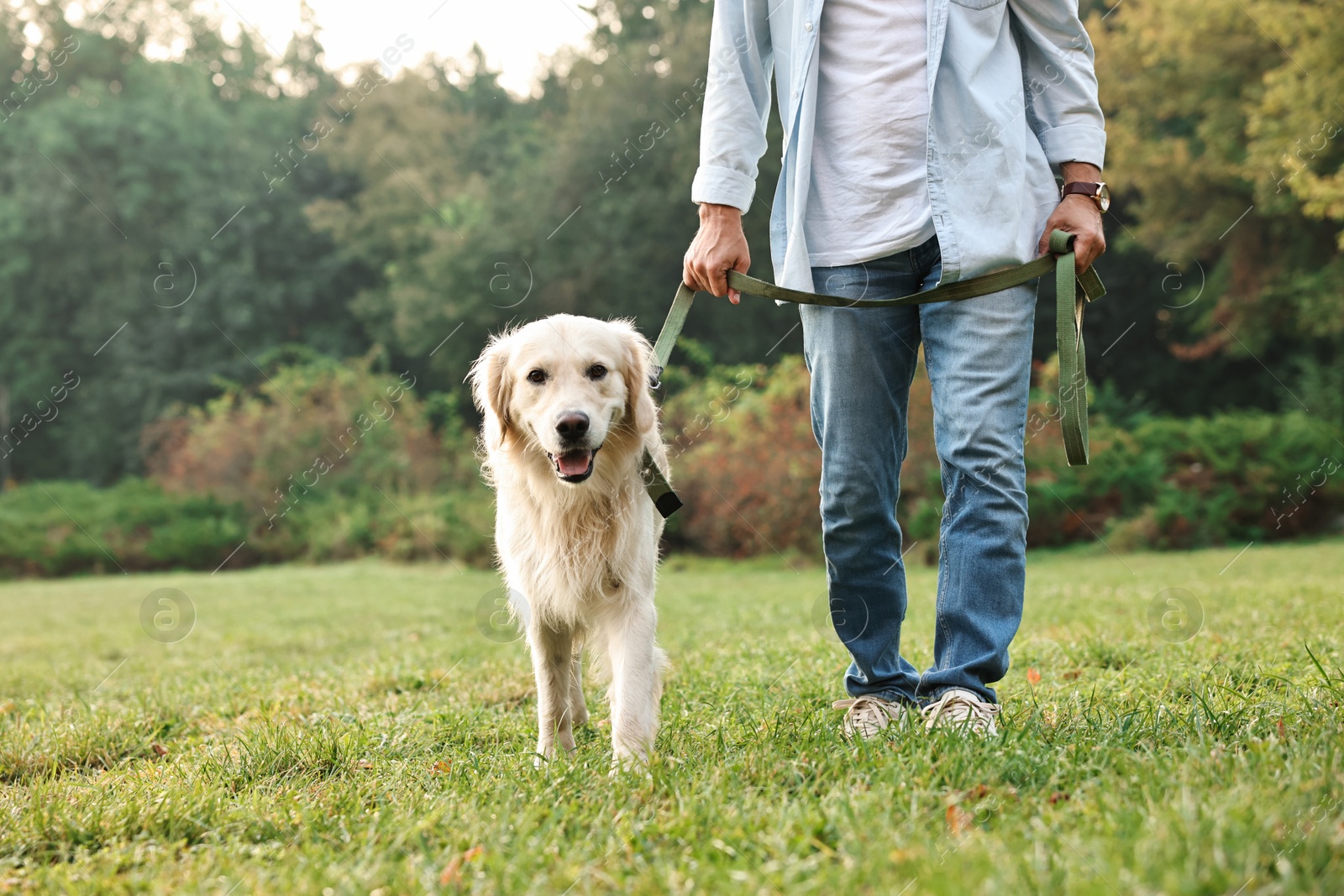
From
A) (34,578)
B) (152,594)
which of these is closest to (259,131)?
(34,578)

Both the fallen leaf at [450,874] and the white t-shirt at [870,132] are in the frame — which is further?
the white t-shirt at [870,132]

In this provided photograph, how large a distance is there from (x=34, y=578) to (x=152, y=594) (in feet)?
21.7

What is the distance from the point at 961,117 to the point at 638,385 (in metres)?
1.23

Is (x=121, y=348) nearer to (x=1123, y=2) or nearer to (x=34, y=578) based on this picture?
(x=34, y=578)

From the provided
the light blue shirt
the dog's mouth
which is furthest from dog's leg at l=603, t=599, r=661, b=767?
the light blue shirt

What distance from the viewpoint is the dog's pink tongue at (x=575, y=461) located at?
2.97m

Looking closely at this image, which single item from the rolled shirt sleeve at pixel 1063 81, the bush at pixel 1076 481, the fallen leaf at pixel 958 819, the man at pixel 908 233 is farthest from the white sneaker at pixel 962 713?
the bush at pixel 1076 481

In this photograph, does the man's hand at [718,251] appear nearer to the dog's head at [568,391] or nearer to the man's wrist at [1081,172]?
the dog's head at [568,391]

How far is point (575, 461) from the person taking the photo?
298cm

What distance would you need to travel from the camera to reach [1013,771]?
6.92 feet

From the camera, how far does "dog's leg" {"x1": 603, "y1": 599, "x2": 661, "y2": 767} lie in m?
2.79

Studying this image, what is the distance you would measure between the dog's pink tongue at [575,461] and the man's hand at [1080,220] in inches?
54.7

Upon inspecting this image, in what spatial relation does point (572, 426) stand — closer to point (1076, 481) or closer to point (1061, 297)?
point (1061, 297)

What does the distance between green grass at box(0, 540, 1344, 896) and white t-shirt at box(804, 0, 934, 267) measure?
131 centimetres
